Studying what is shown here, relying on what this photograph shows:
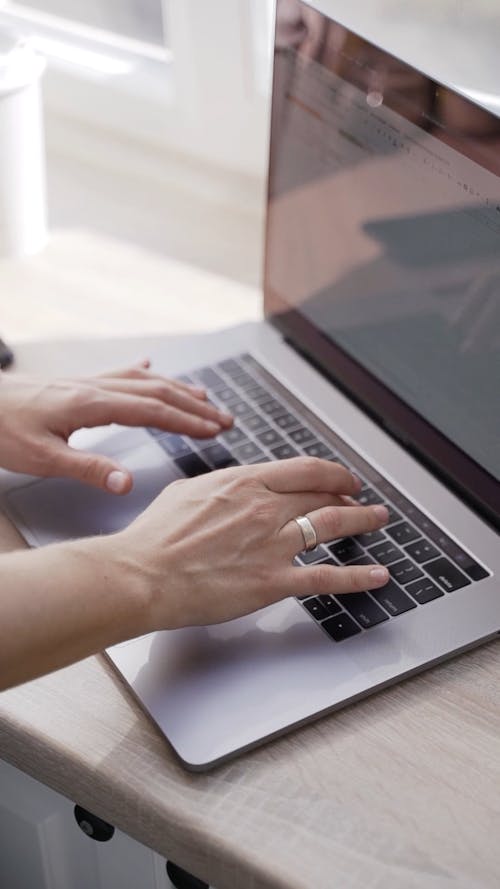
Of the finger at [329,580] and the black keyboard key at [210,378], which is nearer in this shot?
the finger at [329,580]

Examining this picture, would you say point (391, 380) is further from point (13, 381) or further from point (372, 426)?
point (13, 381)

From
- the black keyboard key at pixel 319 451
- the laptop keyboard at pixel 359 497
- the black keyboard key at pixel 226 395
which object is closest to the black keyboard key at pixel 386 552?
the laptop keyboard at pixel 359 497

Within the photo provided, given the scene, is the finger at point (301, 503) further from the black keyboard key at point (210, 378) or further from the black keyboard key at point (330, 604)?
the black keyboard key at point (210, 378)

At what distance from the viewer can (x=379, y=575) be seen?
0.70m

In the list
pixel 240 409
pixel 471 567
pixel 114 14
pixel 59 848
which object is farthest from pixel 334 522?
pixel 114 14

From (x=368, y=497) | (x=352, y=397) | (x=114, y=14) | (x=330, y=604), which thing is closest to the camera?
(x=330, y=604)

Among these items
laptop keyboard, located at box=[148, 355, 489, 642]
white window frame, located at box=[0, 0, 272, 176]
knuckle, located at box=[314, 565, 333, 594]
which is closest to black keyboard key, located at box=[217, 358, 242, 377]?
laptop keyboard, located at box=[148, 355, 489, 642]

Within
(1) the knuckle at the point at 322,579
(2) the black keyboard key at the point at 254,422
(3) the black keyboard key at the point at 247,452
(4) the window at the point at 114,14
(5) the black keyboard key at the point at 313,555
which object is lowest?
(3) the black keyboard key at the point at 247,452

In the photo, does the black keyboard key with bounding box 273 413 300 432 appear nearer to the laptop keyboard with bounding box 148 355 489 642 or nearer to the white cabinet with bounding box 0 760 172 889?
the laptop keyboard with bounding box 148 355 489 642

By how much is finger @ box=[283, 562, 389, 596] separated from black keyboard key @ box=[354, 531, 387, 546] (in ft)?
0.19

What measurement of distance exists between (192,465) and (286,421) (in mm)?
96

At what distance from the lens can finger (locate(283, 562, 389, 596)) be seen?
2.25 ft

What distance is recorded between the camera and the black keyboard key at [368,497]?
0.80 m

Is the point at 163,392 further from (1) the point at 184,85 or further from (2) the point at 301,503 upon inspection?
(1) the point at 184,85
